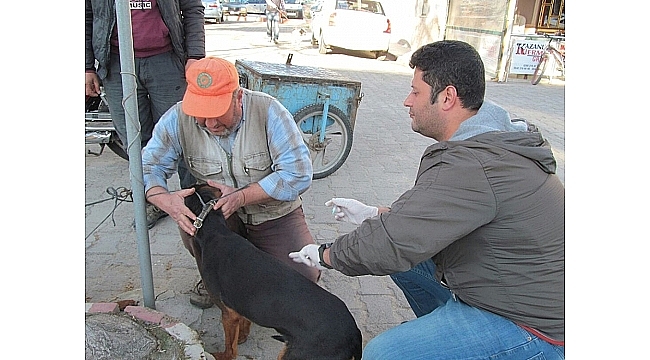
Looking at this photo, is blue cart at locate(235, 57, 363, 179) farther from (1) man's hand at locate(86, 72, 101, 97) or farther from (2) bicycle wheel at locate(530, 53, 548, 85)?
(2) bicycle wheel at locate(530, 53, 548, 85)

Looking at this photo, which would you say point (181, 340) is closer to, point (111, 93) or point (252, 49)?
point (111, 93)

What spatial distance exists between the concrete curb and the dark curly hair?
4.63ft

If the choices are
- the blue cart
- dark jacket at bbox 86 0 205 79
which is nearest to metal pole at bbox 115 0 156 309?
dark jacket at bbox 86 0 205 79

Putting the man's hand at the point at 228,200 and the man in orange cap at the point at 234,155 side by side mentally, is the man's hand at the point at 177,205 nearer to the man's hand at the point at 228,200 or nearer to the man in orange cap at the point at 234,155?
the man in orange cap at the point at 234,155

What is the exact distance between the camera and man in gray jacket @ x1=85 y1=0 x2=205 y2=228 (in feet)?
11.5

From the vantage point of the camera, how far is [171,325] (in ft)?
7.39

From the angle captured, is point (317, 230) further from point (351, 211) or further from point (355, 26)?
point (355, 26)

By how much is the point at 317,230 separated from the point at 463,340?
8.19 ft

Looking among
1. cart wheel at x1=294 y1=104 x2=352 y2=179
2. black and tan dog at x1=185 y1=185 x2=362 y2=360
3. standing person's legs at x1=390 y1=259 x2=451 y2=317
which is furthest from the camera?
cart wheel at x1=294 y1=104 x2=352 y2=179

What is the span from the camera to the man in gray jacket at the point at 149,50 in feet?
11.5

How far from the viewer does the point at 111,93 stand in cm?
376

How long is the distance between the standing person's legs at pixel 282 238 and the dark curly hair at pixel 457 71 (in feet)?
4.76

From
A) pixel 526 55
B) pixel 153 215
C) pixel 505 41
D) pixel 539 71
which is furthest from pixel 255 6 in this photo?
pixel 153 215
